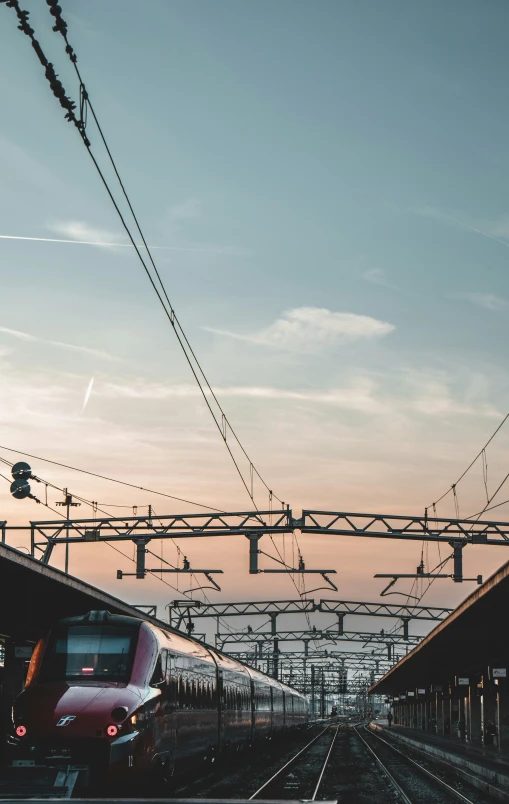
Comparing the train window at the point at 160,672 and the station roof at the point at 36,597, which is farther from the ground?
the station roof at the point at 36,597

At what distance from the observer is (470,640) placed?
122 feet

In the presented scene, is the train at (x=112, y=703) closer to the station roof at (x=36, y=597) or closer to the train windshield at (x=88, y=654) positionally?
the train windshield at (x=88, y=654)

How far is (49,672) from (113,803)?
291 inches

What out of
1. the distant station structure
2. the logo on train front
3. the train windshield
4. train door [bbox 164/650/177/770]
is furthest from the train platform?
the logo on train front

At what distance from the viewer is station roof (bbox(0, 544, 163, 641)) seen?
19.4 m

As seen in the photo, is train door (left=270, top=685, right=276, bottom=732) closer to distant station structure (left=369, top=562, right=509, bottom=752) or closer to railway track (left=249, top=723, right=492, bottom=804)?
railway track (left=249, top=723, right=492, bottom=804)

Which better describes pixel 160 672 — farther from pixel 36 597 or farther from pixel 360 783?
pixel 360 783

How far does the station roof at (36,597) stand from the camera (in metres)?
19.4

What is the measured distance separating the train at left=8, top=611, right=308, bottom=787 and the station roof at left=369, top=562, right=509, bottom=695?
24.9 feet

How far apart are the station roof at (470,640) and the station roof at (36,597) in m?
8.40

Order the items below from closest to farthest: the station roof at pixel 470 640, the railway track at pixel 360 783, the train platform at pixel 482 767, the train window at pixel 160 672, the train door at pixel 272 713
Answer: the train window at pixel 160 672, the railway track at pixel 360 783, the train platform at pixel 482 767, the station roof at pixel 470 640, the train door at pixel 272 713

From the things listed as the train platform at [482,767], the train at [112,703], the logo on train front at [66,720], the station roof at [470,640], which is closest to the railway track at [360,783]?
the train platform at [482,767]

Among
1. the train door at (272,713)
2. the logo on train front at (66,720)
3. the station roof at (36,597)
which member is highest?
the station roof at (36,597)

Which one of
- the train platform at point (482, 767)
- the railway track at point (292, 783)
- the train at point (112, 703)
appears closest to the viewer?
the train at point (112, 703)
